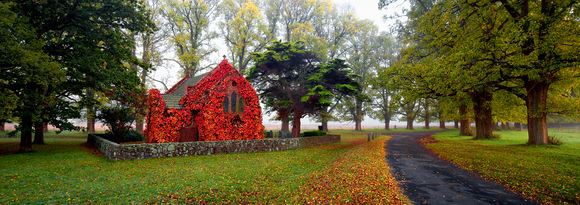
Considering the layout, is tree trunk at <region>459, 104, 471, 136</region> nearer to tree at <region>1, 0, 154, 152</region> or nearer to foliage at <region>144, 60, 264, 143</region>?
foliage at <region>144, 60, 264, 143</region>

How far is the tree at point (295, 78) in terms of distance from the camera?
2361 centimetres

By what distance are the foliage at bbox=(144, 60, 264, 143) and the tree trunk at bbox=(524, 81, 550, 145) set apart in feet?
63.9

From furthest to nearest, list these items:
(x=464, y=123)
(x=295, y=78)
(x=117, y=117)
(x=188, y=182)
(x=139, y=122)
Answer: (x=139, y=122) < (x=464, y=123) < (x=295, y=78) < (x=117, y=117) < (x=188, y=182)

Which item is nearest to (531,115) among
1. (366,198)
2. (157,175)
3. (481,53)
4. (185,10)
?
(481,53)

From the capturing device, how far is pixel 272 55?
78.1ft

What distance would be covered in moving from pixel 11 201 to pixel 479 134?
109 feet

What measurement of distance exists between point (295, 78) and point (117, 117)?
1700cm

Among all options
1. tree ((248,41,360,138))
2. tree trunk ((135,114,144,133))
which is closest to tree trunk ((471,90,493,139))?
tree ((248,41,360,138))

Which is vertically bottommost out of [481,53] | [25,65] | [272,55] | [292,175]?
[292,175]

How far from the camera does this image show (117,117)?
23266 mm

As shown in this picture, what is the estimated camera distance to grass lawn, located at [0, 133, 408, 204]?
7566mm

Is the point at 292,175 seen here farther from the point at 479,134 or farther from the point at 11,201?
the point at 479,134

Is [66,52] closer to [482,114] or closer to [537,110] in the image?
[537,110]

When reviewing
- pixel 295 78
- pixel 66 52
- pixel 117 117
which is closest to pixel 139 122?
pixel 117 117
